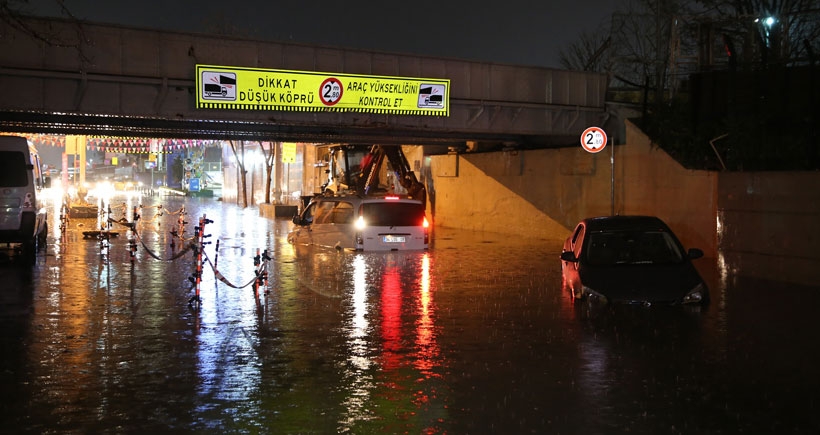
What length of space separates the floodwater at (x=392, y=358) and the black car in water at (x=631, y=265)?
384 mm

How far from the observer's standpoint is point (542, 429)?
6547 millimetres

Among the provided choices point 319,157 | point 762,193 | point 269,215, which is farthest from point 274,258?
point 319,157

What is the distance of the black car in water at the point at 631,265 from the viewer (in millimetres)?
11750

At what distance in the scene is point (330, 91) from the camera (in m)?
23.5

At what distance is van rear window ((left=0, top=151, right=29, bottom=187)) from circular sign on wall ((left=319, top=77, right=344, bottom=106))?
25.9 feet

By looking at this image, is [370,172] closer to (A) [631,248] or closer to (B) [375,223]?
(B) [375,223]

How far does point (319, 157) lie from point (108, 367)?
150ft

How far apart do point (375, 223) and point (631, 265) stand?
1058 centimetres

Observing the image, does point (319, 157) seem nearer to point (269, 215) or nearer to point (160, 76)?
point (269, 215)

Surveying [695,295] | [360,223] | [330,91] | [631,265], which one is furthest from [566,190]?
[695,295]

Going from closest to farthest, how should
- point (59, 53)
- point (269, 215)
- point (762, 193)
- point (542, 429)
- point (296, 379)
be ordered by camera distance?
point (542, 429) < point (296, 379) < point (762, 193) < point (59, 53) < point (269, 215)

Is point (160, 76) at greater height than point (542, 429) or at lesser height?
greater

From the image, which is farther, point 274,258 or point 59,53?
point 274,258

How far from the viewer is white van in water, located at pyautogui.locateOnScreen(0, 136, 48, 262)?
18.3 metres
